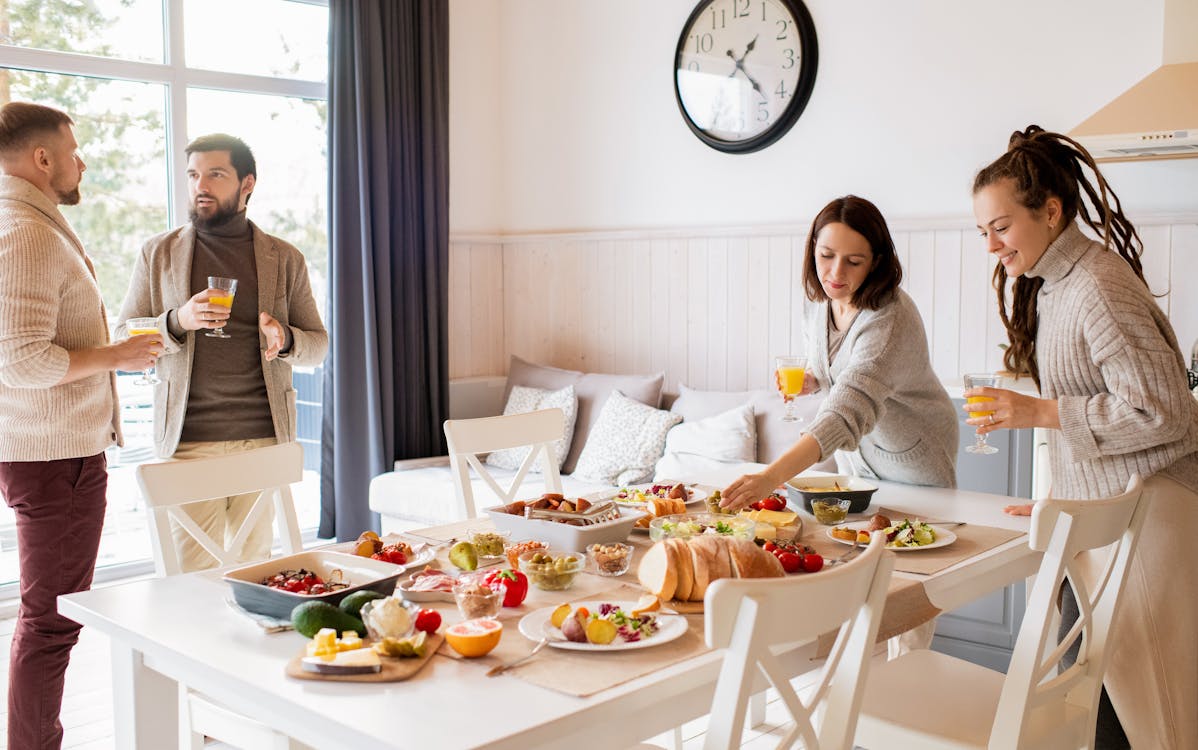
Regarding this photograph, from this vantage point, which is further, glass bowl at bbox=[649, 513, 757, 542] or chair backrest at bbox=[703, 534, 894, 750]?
glass bowl at bbox=[649, 513, 757, 542]

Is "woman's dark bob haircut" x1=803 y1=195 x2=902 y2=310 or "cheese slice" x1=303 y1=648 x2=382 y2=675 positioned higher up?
"woman's dark bob haircut" x1=803 y1=195 x2=902 y2=310

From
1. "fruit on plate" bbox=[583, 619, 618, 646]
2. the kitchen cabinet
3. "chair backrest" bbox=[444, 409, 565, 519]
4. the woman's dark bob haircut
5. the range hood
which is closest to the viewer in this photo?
"fruit on plate" bbox=[583, 619, 618, 646]

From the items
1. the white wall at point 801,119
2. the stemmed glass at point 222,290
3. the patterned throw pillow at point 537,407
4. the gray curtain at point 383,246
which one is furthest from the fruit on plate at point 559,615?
the gray curtain at point 383,246

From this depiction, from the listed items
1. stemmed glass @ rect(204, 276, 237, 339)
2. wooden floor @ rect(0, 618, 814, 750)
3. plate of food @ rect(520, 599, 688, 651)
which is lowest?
wooden floor @ rect(0, 618, 814, 750)

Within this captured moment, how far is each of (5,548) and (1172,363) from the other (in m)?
3.95

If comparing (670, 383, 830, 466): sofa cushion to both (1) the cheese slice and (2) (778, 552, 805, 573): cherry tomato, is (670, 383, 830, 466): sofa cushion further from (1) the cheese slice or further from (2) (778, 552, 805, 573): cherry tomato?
(1) the cheese slice

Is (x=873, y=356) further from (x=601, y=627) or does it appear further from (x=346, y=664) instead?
(x=346, y=664)

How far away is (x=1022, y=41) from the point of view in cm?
367

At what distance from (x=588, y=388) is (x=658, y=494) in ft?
7.64

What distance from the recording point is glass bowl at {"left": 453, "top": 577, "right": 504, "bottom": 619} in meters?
1.55

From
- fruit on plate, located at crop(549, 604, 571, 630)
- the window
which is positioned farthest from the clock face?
fruit on plate, located at crop(549, 604, 571, 630)

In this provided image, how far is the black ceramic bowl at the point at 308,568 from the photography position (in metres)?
1.58

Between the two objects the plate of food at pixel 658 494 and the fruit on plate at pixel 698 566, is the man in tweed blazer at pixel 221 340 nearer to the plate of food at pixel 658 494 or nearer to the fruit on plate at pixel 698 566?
the plate of food at pixel 658 494

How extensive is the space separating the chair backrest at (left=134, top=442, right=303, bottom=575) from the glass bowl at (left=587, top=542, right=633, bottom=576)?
69cm
